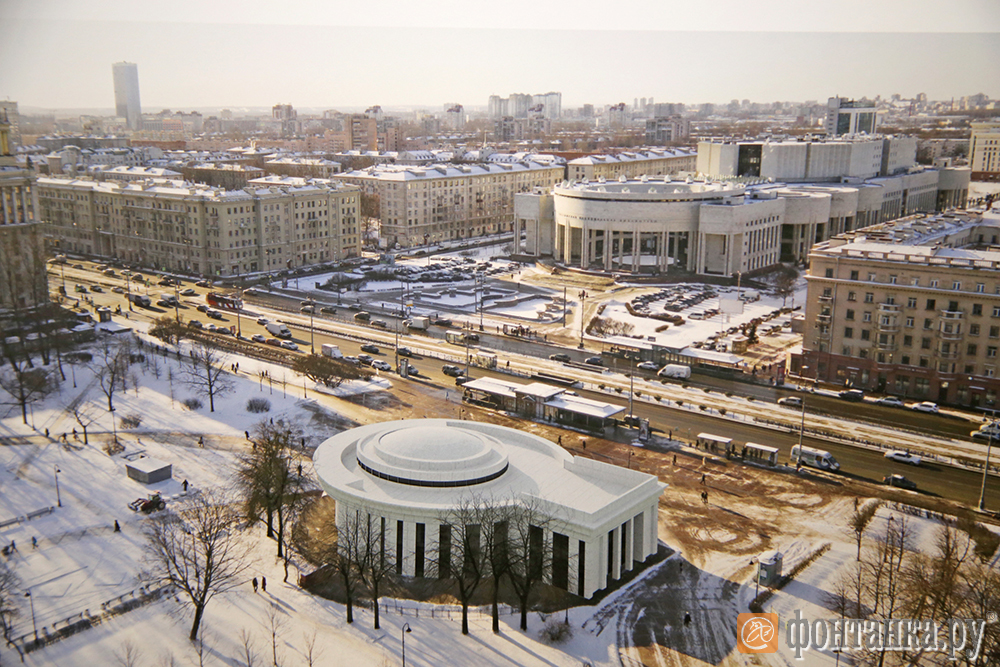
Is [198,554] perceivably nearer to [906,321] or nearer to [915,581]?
[915,581]

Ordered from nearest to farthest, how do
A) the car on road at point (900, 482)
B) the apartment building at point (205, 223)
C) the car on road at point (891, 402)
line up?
1. the car on road at point (900, 482)
2. the car on road at point (891, 402)
3. the apartment building at point (205, 223)

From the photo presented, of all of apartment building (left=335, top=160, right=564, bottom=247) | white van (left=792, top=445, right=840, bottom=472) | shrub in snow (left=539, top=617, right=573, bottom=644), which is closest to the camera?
shrub in snow (left=539, top=617, right=573, bottom=644)

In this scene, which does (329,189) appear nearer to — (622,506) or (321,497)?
(321,497)

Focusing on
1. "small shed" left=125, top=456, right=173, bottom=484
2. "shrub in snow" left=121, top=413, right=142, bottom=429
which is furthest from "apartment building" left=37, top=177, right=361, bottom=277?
"small shed" left=125, top=456, right=173, bottom=484

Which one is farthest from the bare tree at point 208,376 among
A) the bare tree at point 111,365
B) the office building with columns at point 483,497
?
the office building with columns at point 483,497

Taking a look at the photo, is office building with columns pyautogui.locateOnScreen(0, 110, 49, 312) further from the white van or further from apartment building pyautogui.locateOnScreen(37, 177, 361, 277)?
the white van

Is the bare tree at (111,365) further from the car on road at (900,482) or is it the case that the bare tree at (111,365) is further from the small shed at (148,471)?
the car on road at (900,482)
